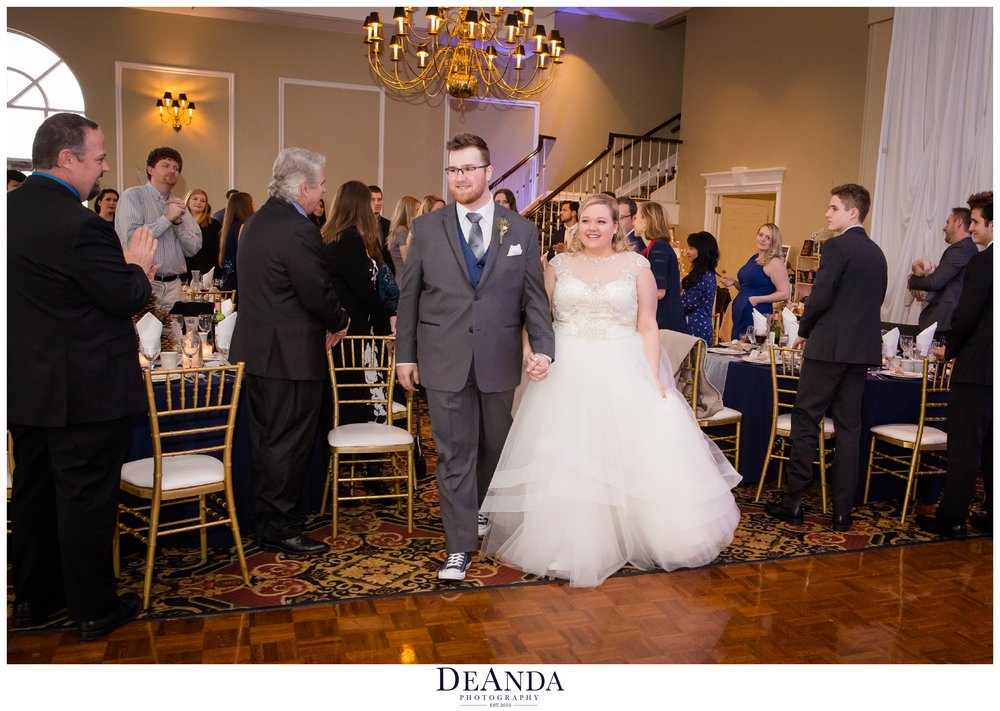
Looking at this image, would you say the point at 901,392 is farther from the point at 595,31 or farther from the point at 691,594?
the point at 595,31

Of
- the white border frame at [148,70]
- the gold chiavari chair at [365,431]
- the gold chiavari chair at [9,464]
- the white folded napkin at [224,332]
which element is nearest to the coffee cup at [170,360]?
the white folded napkin at [224,332]

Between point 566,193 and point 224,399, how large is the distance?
9.57 m

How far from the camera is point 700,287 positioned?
555 centimetres

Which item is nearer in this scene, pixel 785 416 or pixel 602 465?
pixel 602 465

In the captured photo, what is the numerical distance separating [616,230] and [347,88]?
8.63 metres

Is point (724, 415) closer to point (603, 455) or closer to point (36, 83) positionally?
point (603, 455)

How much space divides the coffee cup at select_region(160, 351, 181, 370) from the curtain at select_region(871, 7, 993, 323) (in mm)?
5936

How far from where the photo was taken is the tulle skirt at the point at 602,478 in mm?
3410

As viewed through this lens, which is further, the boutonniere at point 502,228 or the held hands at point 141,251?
the boutonniere at point 502,228

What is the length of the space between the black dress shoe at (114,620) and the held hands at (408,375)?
49.8 inches

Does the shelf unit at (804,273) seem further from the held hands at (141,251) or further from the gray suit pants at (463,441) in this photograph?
the held hands at (141,251)

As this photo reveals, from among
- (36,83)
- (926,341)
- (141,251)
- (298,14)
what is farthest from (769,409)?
(36,83)

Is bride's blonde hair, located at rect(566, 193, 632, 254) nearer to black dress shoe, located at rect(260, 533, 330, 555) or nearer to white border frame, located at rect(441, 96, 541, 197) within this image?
black dress shoe, located at rect(260, 533, 330, 555)
